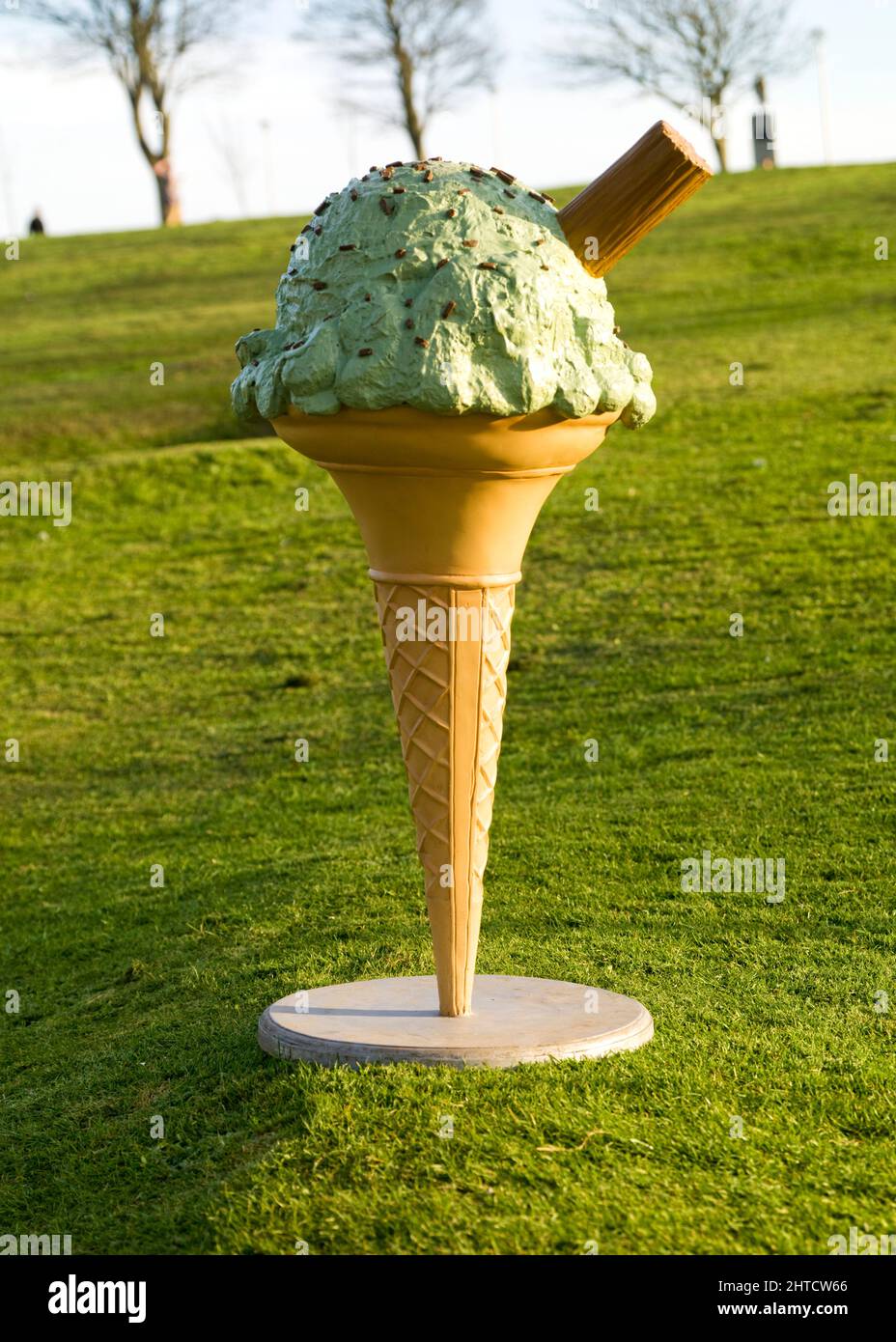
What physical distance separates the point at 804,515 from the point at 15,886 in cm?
673

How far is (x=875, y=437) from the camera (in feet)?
41.4

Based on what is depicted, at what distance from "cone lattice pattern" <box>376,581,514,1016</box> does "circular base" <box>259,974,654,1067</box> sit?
14 cm

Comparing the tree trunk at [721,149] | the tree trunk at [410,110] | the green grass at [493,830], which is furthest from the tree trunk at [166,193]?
the green grass at [493,830]

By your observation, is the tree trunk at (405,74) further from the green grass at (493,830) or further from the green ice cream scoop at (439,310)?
the green ice cream scoop at (439,310)

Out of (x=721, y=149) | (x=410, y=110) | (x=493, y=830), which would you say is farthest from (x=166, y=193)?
(x=493, y=830)

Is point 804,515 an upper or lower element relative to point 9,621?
upper

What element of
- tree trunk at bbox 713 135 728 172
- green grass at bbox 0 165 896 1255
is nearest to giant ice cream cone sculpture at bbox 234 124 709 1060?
green grass at bbox 0 165 896 1255

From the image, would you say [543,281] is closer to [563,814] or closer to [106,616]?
[563,814]

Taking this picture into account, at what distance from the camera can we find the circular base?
12.4ft

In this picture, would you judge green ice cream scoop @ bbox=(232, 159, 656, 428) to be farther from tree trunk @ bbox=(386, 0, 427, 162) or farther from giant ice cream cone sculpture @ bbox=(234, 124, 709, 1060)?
tree trunk @ bbox=(386, 0, 427, 162)

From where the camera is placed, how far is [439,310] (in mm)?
3486

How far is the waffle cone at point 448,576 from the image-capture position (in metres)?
3.59

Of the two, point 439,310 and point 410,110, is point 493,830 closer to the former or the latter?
point 439,310
